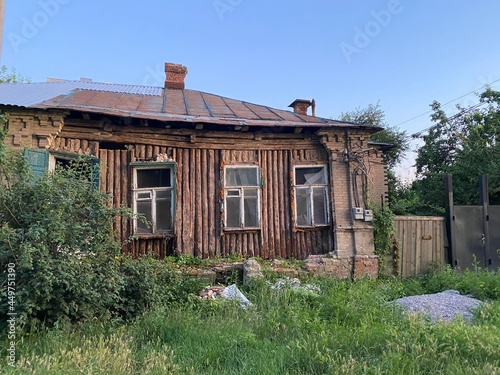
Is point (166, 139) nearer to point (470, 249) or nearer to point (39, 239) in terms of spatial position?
point (39, 239)

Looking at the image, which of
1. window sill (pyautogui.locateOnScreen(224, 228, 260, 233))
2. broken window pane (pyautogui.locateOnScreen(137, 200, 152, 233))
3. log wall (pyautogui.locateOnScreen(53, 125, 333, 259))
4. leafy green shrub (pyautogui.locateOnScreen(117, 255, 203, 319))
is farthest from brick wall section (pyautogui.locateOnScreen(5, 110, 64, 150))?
window sill (pyautogui.locateOnScreen(224, 228, 260, 233))

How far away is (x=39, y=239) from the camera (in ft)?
15.1

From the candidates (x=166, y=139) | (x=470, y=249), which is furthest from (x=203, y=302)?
(x=470, y=249)

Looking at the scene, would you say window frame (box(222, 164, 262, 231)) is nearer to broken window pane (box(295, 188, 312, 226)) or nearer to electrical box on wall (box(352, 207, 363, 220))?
broken window pane (box(295, 188, 312, 226))

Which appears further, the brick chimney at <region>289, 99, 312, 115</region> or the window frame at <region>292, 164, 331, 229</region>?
the brick chimney at <region>289, 99, 312, 115</region>

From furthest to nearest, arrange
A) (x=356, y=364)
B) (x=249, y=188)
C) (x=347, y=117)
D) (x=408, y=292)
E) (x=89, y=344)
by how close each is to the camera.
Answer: (x=347, y=117) → (x=249, y=188) → (x=408, y=292) → (x=89, y=344) → (x=356, y=364)

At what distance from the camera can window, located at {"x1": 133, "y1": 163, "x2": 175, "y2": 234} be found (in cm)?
841

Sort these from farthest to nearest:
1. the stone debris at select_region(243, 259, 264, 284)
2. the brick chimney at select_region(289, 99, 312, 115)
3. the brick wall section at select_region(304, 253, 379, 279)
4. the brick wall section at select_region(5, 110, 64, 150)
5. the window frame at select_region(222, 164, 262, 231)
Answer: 1. the brick chimney at select_region(289, 99, 312, 115)
2. the window frame at select_region(222, 164, 262, 231)
3. the brick wall section at select_region(304, 253, 379, 279)
4. the brick wall section at select_region(5, 110, 64, 150)
5. the stone debris at select_region(243, 259, 264, 284)

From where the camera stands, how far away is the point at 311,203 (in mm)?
8883

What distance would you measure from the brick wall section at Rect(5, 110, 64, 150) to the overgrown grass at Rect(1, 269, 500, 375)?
4.59 meters

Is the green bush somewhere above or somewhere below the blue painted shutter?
below

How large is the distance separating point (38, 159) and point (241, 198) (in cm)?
428

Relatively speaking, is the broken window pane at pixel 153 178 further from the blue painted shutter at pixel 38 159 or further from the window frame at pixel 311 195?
the window frame at pixel 311 195

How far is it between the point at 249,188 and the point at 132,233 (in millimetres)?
2775
